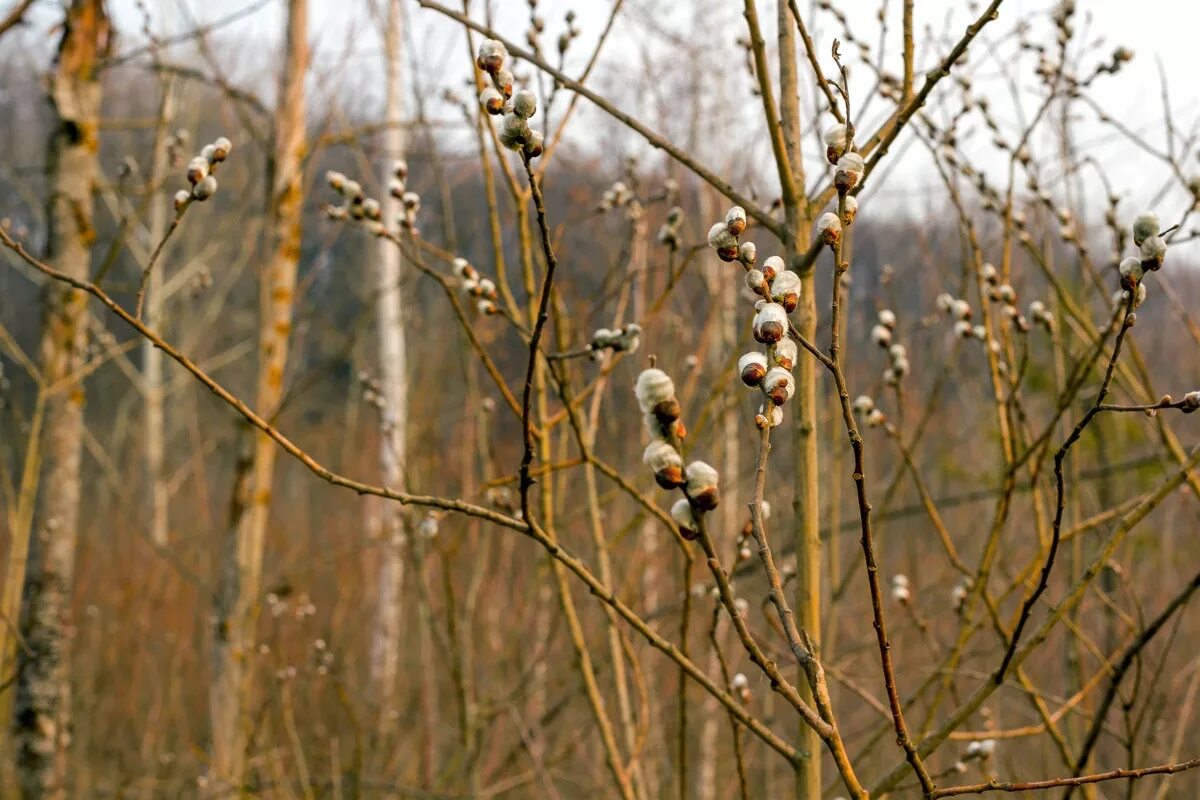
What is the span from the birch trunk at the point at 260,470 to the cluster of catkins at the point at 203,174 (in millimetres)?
1665

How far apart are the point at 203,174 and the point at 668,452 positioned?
0.86 meters

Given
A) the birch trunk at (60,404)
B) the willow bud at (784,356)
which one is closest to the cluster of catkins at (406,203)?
the willow bud at (784,356)

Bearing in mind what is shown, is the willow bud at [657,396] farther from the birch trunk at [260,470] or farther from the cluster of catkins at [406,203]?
the birch trunk at [260,470]

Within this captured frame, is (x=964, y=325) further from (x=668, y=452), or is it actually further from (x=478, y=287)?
(x=668, y=452)

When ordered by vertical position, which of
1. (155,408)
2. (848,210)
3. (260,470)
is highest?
(155,408)

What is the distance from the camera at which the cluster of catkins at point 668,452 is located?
2.38ft

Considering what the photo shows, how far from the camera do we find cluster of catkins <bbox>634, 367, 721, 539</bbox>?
2.38 ft

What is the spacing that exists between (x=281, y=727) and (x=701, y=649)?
300 cm

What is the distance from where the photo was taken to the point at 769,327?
81 centimetres

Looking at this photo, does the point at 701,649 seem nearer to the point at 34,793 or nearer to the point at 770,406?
the point at 34,793

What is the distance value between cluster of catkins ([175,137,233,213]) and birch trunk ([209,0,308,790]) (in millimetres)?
1665

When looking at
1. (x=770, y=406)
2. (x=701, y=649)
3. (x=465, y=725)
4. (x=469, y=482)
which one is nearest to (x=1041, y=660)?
(x=701, y=649)

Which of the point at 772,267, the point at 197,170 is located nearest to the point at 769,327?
the point at 772,267

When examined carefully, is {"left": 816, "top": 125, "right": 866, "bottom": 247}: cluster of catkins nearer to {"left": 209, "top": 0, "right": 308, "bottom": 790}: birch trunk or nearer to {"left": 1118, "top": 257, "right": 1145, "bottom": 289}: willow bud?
{"left": 1118, "top": 257, "right": 1145, "bottom": 289}: willow bud
